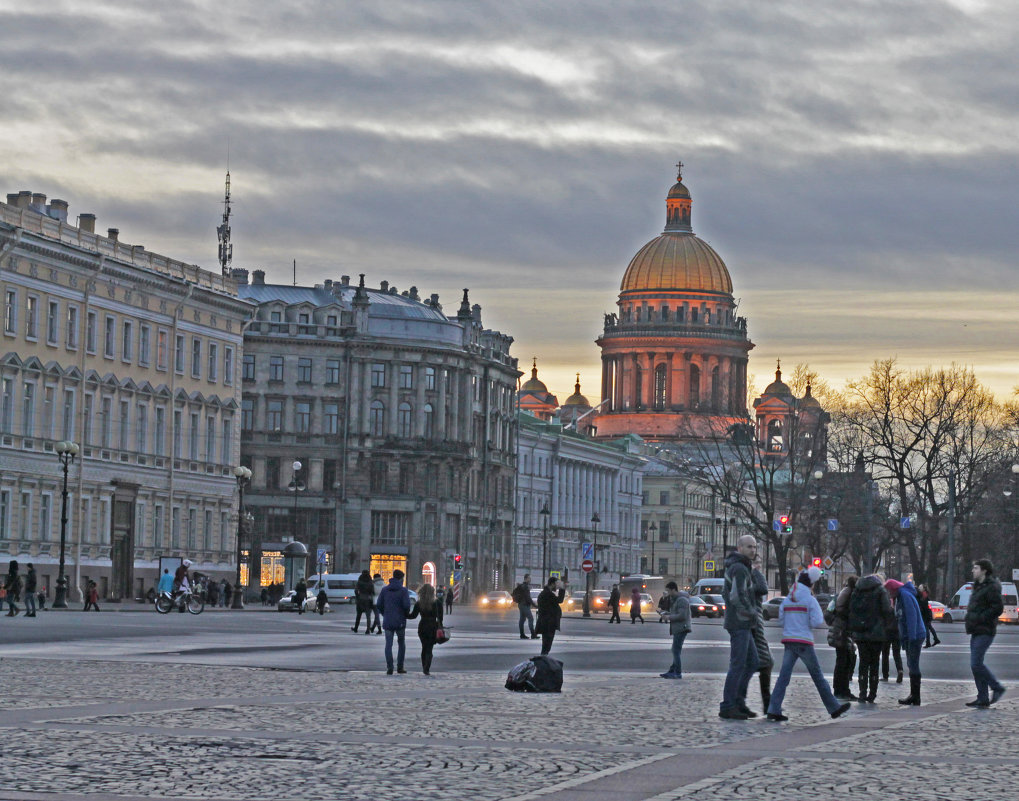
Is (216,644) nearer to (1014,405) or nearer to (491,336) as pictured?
(1014,405)

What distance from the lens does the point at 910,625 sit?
2916 cm

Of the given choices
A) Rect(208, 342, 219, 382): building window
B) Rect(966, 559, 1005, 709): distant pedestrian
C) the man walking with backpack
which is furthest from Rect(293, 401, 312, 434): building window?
Rect(966, 559, 1005, 709): distant pedestrian

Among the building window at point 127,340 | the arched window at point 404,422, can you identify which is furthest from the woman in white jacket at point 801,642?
the arched window at point 404,422

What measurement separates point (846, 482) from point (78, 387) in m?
41.3

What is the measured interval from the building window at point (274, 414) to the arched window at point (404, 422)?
7832mm

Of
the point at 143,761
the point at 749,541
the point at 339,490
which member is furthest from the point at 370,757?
the point at 339,490

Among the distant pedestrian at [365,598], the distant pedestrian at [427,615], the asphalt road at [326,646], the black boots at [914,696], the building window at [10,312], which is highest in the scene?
the building window at [10,312]

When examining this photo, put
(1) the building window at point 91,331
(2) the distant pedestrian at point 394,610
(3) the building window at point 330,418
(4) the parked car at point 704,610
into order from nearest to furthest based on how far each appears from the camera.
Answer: (2) the distant pedestrian at point 394,610 < (1) the building window at point 91,331 < (4) the parked car at point 704,610 < (3) the building window at point 330,418

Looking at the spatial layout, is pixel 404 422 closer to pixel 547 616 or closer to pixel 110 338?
pixel 110 338

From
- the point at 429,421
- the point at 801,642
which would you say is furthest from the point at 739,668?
the point at 429,421

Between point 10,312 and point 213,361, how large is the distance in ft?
64.8

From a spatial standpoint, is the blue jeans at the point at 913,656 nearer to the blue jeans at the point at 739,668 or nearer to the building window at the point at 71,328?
the blue jeans at the point at 739,668

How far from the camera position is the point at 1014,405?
12088cm

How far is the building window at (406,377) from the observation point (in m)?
140
